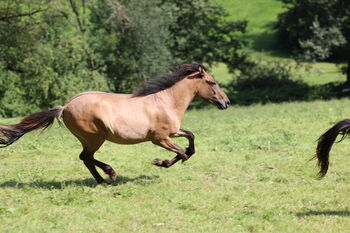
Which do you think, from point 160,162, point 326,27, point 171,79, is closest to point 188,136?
point 160,162

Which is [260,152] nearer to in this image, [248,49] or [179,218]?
[179,218]

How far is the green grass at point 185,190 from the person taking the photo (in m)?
6.48

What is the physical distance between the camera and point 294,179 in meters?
8.88

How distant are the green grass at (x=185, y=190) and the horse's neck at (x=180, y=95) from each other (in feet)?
3.99

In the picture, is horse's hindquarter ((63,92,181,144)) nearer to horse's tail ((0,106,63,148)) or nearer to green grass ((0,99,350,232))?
horse's tail ((0,106,63,148))

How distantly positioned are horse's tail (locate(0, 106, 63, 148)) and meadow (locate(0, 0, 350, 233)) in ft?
2.69

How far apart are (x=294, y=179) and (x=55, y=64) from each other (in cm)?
1932

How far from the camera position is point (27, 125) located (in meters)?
8.50

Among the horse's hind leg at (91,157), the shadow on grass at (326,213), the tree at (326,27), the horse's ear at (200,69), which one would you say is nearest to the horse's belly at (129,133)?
the horse's hind leg at (91,157)

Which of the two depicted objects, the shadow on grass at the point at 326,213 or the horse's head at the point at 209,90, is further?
the horse's head at the point at 209,90

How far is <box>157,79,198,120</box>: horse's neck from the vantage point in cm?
915

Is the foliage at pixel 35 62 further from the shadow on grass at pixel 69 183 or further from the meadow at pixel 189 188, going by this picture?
the shadow on grass at pixel 69 183

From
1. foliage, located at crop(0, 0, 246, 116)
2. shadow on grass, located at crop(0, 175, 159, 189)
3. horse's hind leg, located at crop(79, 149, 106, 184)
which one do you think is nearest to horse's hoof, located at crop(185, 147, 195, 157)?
shadow on grass, located at crop(0, 175, 159, 189)

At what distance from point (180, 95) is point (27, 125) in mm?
2693
